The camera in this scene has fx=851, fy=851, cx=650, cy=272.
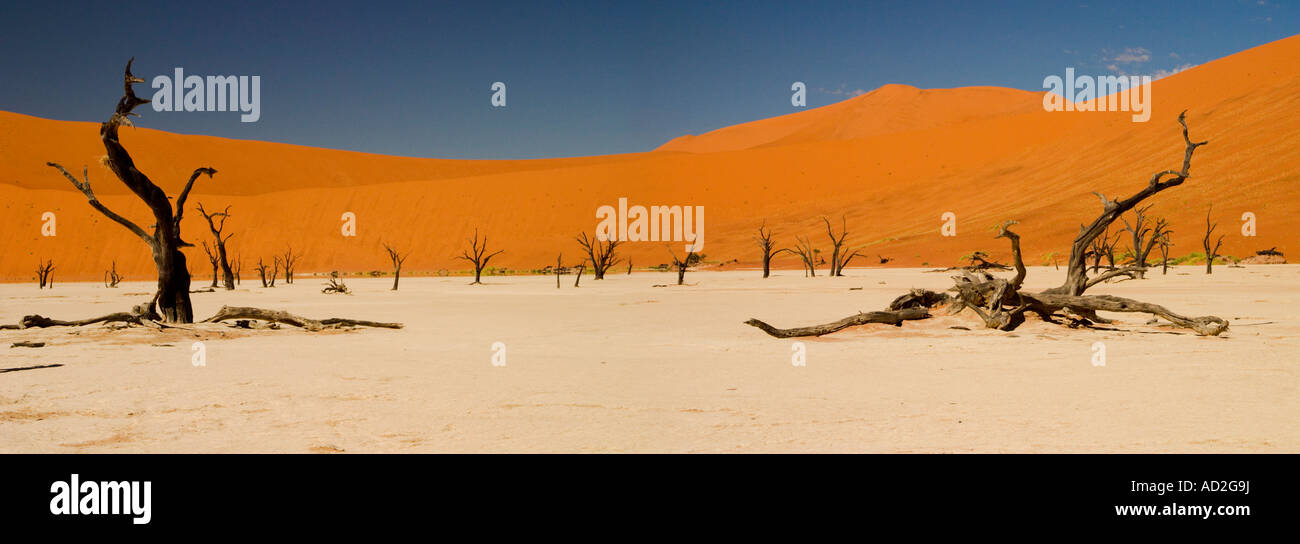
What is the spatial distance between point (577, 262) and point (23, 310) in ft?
154

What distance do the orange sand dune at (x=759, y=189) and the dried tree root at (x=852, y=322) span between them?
42.7 meters

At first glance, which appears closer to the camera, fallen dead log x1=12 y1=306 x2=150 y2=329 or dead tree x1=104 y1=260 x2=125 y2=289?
fallen dead log x1=12 y1=306 x2=150 y2=329

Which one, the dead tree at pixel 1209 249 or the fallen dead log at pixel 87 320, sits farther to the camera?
the dead tree at pixel 1209 249

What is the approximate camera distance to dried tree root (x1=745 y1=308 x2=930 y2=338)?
11.7m

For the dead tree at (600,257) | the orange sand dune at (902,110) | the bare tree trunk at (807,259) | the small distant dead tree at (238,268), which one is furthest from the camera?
the orange sand dune at (902,110)

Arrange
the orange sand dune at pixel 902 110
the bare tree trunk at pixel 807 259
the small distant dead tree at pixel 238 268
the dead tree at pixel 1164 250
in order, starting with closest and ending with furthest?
the dead tree at pixel 1164 250, the bare tree trunk at pixel 807 259, the small distant dead tree at pixel 238 268, the orange sand dune at pixel 902 110

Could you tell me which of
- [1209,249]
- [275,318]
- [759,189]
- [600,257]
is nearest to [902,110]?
[759,189]

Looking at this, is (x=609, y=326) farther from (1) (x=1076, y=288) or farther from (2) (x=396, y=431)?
(2) (x=396, y=431)

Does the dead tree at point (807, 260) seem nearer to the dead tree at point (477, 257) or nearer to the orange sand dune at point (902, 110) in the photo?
the dead tree at point (477, 257)

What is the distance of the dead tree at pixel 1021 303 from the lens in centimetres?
1156

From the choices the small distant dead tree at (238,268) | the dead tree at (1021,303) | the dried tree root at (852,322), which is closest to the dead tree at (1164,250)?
the dead tree at (1021,303)

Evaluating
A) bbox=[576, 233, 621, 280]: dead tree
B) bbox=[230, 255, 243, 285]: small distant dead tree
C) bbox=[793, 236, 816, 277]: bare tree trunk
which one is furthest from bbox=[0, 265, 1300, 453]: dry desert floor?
bbox=[230, 255, 243, 285]: small distant dead tree

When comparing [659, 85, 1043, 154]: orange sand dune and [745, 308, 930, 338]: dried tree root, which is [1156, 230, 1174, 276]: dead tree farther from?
[659, 85, 1043, 154]: orange sand dune

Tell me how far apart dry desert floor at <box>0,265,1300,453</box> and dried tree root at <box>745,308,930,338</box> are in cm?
19
